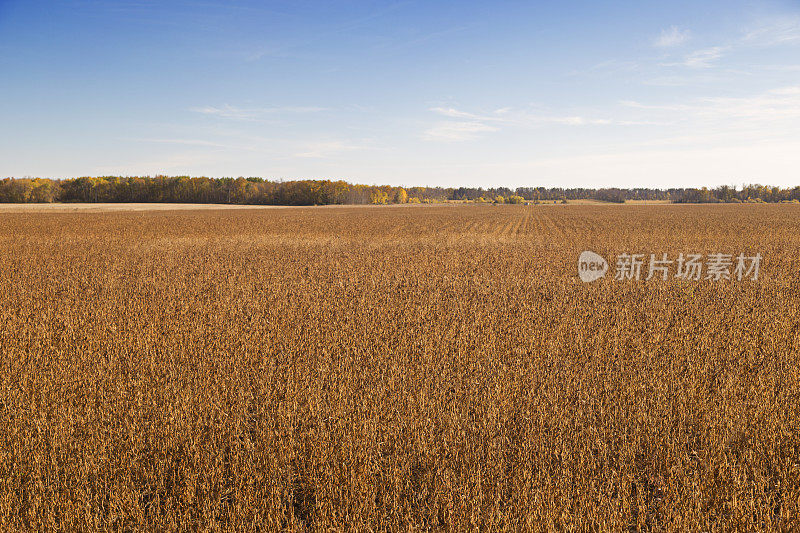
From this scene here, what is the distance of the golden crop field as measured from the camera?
3.12m

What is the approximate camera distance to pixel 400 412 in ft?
14.5

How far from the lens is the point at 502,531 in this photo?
2857mm

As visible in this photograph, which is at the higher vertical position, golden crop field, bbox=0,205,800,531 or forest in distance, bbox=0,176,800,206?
forest in distance, bbox=0,176,800,206

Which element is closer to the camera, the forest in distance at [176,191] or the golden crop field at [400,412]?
the golden crop field at [400,412]

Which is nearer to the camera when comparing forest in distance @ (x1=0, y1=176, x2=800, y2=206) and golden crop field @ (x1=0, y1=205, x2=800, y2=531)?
golden crop field @ (x1=0, y1=205, x2=800, y2=531)

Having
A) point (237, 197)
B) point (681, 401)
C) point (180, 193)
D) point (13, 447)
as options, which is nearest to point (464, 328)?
point (681, 401)

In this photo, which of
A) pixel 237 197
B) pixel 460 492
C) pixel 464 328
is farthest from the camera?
pixel 237 197

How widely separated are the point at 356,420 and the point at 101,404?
2.60 m

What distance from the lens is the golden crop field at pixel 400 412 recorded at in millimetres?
3119

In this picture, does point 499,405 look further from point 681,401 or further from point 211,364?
point 211,364

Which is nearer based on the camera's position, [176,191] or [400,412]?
[400,412]

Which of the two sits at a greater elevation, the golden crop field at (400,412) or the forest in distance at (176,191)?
the forest in distance at (176,191)

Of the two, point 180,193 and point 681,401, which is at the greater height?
point 180,193

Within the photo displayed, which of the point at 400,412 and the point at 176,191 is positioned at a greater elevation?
the point at 176,191
